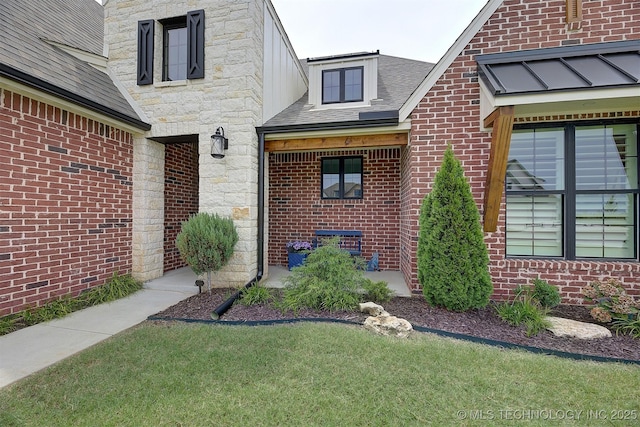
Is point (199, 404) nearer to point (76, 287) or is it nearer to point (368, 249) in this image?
point (76, 287)

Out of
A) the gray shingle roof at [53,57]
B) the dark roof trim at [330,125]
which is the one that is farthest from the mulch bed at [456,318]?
the gray shingle roof at [53,57]

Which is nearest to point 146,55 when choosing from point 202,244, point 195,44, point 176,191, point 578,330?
point 195,44

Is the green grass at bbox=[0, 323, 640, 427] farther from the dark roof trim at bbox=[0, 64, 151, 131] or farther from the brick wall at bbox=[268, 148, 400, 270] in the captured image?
the brick wall at bbox=[268, 148, 400, 270]

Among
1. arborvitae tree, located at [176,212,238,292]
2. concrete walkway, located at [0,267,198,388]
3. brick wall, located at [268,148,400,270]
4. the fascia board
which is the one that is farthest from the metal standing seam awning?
concrete walkway, located at [0,267,198,388]

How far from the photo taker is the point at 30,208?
3.93 metres

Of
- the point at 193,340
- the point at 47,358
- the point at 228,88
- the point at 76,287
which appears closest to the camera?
the point at 47,358

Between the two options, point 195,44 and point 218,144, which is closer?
point 218,144

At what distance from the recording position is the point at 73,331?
3574mm

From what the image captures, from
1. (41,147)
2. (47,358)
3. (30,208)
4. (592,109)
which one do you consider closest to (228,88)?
(41,147)

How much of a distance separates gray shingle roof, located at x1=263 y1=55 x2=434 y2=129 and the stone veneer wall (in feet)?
2.53

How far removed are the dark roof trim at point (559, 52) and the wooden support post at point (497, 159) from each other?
1.08 m

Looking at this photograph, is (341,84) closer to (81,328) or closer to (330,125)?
(330,125)

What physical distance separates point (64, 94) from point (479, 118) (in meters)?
6.20

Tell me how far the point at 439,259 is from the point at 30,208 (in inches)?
223
